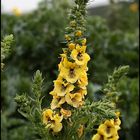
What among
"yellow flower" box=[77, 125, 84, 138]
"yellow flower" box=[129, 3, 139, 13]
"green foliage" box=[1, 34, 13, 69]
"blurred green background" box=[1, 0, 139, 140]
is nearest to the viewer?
"yellow flower" box=[77, 125, 84, 138]

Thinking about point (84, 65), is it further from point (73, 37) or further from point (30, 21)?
point (30, 21)

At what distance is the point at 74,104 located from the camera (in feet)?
9.50

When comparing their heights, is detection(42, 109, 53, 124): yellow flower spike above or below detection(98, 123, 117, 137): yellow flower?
above

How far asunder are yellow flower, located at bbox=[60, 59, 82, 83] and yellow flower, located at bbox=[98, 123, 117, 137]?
0.25m

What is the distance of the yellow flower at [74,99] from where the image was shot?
2.88 m

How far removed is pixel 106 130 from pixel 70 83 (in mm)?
276

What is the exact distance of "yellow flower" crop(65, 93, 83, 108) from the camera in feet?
9.45

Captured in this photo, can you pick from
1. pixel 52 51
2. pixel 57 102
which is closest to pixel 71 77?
pixel 57 102

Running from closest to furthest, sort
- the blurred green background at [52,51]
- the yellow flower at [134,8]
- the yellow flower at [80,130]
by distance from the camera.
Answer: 1. the yellow flower at [80,130]
2. the blurred green background at [52,51]
3. the yellow flower at [134,8]

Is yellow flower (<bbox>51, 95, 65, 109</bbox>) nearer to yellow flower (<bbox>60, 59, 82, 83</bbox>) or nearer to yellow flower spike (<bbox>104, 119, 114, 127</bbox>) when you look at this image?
yellow flower (<bbox>60, 59, 82, 83</bbox>)

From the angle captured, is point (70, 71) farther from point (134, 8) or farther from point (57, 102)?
point (134, 8)

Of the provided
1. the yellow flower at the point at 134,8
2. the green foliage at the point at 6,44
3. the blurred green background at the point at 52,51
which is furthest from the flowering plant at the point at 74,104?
the yellow flower at the point at 134,8

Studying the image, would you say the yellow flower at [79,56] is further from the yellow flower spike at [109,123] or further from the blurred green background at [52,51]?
the blurred green background at [52,51]

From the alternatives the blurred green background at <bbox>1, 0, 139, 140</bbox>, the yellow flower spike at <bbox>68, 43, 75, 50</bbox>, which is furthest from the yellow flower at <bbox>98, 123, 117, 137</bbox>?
the blurred green background at <bbox>1, 0, 139, 140</bbox>
